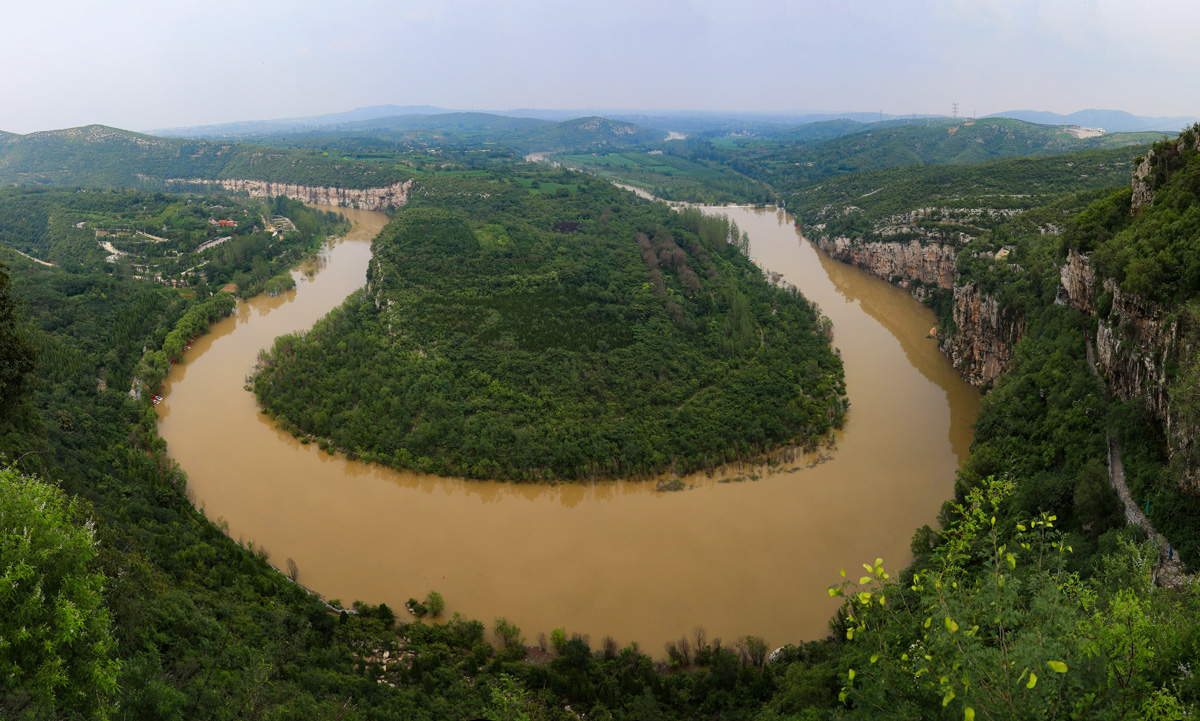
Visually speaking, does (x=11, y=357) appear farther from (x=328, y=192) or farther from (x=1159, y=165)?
(x=328, y=192)

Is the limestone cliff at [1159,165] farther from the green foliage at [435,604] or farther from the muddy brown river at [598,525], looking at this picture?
the green foliage at [435,604]

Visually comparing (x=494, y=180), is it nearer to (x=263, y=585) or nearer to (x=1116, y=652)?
(x=263, y=585)

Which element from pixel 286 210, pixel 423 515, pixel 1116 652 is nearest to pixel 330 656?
pixel 423 515

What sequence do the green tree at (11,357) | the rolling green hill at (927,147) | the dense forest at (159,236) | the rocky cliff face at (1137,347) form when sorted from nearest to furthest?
the green tree at (11,357) → the rocky cliff face at (1137,347) → the dense forest at (159,236) → the rolling green hill at (927,147)

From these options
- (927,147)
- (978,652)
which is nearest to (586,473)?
(978,652)

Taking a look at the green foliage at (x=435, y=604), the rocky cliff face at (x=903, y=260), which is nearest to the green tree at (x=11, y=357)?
the green foliage at (x=435, y=604)

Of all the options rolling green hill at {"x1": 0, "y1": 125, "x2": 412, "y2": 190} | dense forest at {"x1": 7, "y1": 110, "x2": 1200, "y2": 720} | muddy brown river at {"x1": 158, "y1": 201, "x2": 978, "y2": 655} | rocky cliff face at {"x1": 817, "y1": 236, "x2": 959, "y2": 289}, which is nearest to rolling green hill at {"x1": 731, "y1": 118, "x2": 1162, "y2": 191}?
rocky cliff face at {"x1": 817, "y1": 236, "x2": 959, "y2": 289}
